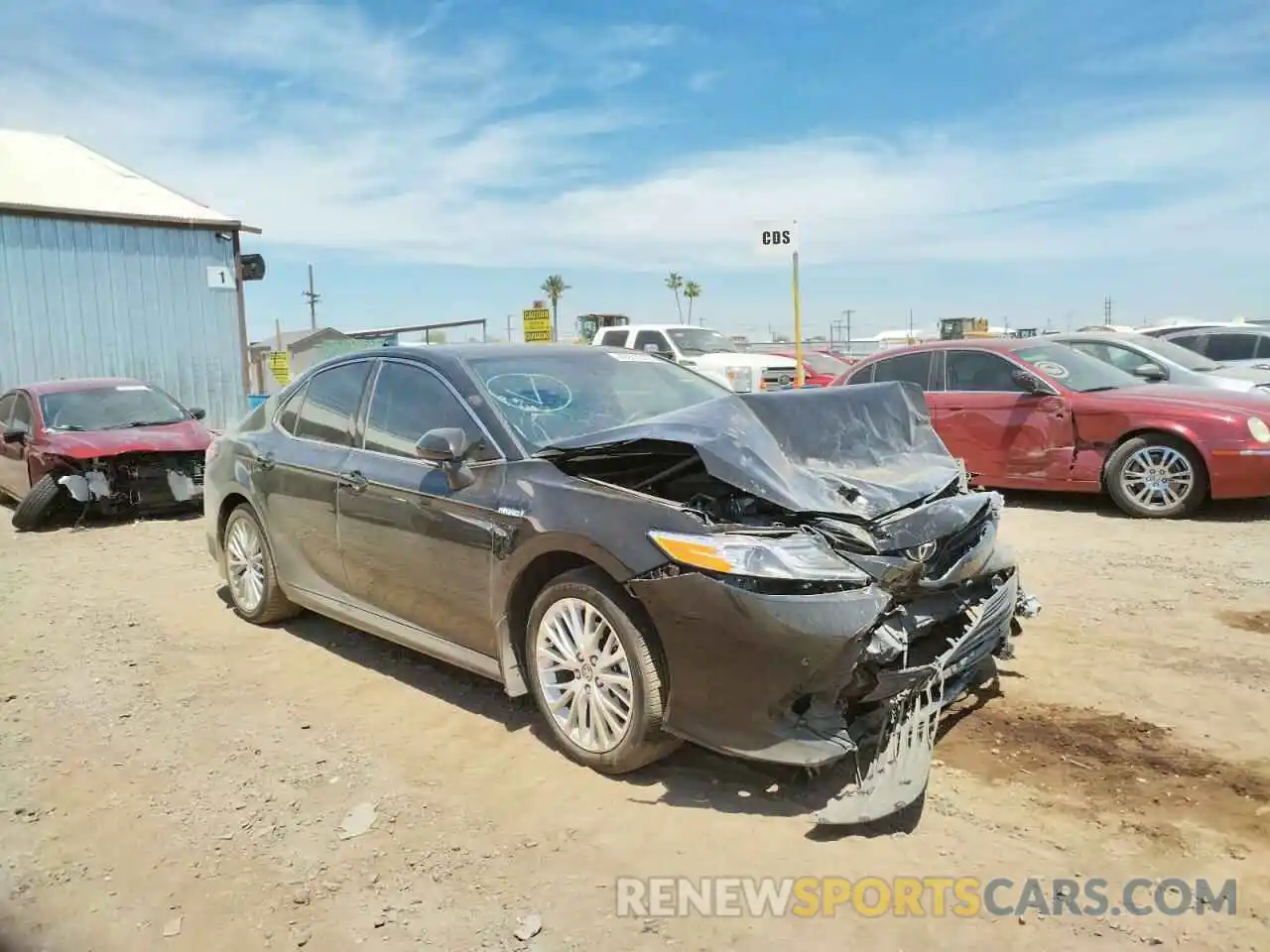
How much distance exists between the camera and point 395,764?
365cm

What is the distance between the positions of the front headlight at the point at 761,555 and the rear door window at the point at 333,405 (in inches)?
87.4

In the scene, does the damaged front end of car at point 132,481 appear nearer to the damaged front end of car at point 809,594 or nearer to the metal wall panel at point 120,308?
the damaged front end of car at point 809,594

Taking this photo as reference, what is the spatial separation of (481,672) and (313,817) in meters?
0.87

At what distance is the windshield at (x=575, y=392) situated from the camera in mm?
4020

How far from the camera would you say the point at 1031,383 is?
8.48 m

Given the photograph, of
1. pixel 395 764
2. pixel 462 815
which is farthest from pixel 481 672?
pixel 462 815

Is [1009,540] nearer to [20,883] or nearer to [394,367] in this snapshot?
[394,367]

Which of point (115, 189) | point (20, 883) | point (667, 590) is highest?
point (115, 189)

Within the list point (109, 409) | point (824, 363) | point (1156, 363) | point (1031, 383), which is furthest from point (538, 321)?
point (824, 363)

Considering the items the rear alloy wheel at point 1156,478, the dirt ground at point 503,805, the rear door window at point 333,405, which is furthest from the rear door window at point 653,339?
the dirt ground at point 503,805

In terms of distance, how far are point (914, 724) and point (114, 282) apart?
16.9m

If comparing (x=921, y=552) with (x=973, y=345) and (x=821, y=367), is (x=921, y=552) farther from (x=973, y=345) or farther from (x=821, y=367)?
(x=821, y=367)

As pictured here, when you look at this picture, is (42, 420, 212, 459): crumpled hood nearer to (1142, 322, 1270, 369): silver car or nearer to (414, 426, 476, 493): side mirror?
(414, 426, 476, 493): side mirror

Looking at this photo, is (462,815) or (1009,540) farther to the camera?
(1009,540)
